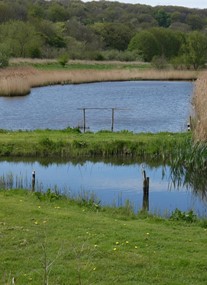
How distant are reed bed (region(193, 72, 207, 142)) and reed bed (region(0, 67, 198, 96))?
62.5 feet

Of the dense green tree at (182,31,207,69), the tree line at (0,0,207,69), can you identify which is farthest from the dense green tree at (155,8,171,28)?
the dense green tree at (182,31,207,69)

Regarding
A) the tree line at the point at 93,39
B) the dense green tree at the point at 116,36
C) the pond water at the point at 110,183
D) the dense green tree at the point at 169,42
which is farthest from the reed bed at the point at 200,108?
the dense green tree at the point at 116,36

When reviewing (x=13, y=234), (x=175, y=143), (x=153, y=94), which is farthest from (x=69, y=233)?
(x=153, y=94)

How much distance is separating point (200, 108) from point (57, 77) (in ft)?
96.9

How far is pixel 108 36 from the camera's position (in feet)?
289

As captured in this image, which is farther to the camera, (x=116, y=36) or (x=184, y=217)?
(x=116, y=36)

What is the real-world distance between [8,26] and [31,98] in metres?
31.2

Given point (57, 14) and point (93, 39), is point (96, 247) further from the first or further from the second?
point (57, 14)

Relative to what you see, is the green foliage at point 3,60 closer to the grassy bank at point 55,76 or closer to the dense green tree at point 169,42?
the grassy bank at point 55,76

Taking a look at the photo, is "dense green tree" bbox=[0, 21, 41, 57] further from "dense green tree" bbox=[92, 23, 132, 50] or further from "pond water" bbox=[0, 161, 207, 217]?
"pond water" bbox=[0, 161, 207, 217]

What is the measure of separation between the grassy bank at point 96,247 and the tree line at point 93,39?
133ft

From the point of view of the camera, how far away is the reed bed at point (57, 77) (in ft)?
123

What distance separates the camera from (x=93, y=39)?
86.4m

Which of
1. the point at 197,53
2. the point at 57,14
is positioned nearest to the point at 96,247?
the point at 197,53
